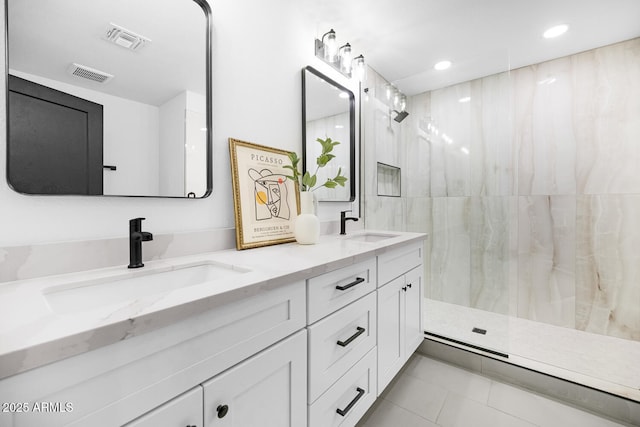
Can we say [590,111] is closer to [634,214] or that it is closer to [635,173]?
[635,173]

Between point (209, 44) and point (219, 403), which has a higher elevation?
point (209, 44)

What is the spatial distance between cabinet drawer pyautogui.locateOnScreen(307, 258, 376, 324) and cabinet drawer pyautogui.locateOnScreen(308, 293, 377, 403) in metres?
0.03

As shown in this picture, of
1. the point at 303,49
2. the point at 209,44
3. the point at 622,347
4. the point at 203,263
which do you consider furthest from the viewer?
the point at 622,347

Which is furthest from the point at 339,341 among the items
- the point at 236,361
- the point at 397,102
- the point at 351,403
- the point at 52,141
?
the point at 397,102

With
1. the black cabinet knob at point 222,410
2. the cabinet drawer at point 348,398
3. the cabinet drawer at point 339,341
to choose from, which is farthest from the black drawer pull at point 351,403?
the black cabinet knob at point 222,410

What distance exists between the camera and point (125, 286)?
33.5 inches

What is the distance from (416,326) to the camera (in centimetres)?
185

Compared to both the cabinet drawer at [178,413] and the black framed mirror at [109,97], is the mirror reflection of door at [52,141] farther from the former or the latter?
the cabinet drawer at [178,413]

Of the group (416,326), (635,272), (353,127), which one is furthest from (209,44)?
(635,272)

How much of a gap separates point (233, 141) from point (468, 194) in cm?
218

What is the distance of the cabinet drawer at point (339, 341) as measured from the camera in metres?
0.96

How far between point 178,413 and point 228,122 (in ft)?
3.77

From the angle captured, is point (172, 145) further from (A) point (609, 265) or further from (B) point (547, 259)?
(A) point (609, 265)

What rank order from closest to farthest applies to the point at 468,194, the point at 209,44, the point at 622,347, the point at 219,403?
the point at 219,403 < the point at 209,44 < the point at 622,347 < the point at 468,194
